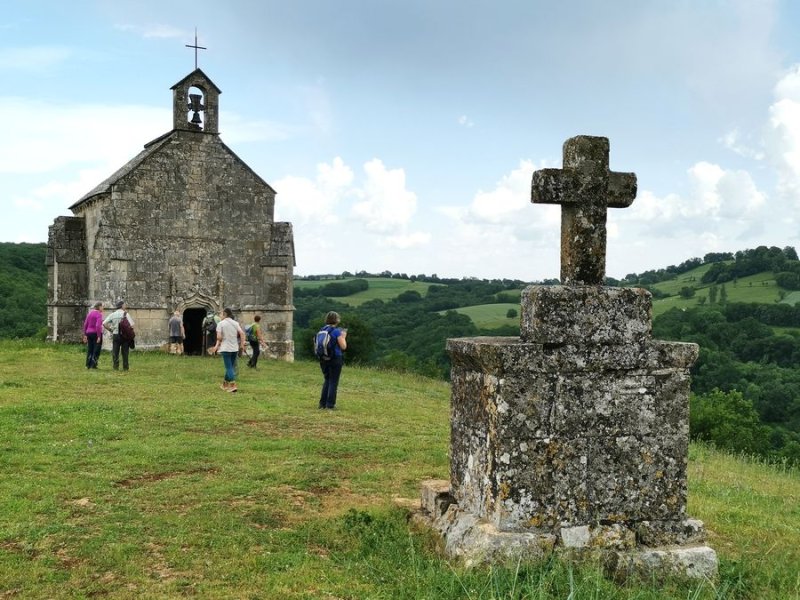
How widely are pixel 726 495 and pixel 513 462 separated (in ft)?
14.8

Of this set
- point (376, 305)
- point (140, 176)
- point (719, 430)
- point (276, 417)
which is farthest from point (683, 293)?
point (276, 417)

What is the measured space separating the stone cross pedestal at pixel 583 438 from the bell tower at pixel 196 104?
22.7m

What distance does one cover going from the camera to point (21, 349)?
23328 millimetres

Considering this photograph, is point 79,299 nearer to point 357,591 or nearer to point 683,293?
point 357,591

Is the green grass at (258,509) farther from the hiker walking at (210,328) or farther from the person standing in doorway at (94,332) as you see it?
the hiker walking at (210,328)

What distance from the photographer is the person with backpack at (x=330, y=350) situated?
12.7m

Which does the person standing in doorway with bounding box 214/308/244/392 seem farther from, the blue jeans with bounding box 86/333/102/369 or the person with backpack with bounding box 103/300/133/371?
the blue jeans with bounding box 86/333/102/369

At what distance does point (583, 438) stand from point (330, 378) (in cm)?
833

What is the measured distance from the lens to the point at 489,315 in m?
64.2

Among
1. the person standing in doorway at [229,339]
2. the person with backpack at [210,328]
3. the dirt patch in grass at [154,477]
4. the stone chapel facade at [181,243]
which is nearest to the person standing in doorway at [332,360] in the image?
the person standing in doorway at [229,339]

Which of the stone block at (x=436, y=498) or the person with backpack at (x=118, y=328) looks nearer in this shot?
the stone block at (x=436, y=498)

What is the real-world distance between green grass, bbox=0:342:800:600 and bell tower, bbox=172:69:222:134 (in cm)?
1469

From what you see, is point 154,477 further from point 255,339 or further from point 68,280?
point 68,280

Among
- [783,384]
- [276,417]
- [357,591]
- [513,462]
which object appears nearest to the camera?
[357,591]
